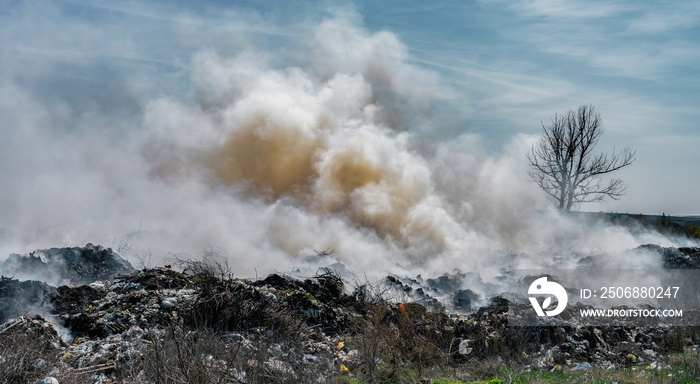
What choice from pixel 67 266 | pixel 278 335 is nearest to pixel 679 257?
pixel 278 335

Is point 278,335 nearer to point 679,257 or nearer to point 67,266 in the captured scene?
point 67,266

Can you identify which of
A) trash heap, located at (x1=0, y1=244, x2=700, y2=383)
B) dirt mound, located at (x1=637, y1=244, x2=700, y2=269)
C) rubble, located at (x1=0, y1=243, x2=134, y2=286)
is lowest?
trash heap, located at (x1=0, y1=244, x2=700, y2=383)

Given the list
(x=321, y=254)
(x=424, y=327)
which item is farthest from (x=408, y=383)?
(x=321, y=254)

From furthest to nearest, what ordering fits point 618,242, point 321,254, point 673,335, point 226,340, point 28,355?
point 618,242 < point 321,254 < point 673,335 < point 226,340 < point 28,355

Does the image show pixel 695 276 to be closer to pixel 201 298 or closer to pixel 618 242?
pixel 618 242

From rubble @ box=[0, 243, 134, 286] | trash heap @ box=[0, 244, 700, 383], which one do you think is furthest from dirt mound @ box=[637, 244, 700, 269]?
rubble @ box=[0, 243, 134, 286]

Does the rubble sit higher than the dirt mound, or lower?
lower

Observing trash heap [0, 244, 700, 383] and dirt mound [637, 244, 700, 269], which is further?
dirt mound [637, 244, 700, 269]

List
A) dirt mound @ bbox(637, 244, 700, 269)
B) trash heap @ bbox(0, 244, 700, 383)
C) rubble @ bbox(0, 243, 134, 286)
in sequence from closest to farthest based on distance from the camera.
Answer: trash heap @ bbox(0, 244, 700, 383) → rubble @ bbox(0, 243, 134, 286) → dirt mound @ bbox(637, 244, 700, 269)

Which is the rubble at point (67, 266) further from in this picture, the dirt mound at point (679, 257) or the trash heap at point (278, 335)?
the dirt mound at point (679, 257)

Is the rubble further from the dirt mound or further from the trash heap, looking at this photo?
the dirt mound

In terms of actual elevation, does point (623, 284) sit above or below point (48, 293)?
above

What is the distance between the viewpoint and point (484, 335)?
9633mm

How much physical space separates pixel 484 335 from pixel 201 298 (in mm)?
5511
